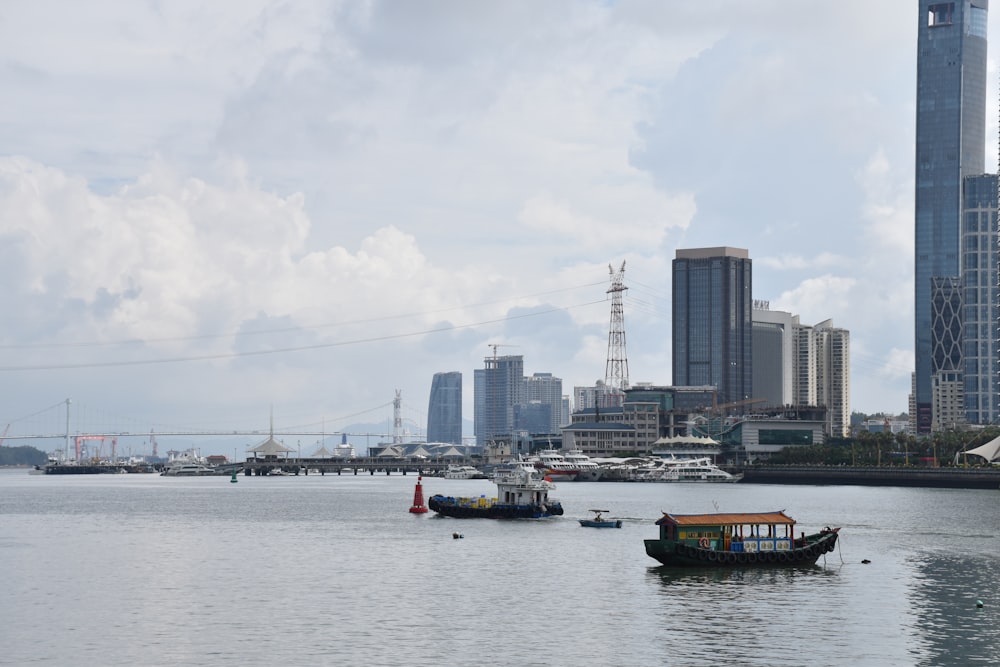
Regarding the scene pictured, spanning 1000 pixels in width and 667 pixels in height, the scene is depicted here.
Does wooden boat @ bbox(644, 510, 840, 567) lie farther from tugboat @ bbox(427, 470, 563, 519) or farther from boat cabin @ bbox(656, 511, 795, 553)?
tugboat @ bbox(427, 470, 563, 519)

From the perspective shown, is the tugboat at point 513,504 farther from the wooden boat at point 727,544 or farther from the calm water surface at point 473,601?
the wooden boat at point 727,544

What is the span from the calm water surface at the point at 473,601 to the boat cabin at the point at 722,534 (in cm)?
256

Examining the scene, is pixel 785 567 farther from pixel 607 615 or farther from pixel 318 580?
pixel 318 580

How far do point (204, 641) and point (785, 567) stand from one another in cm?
5074

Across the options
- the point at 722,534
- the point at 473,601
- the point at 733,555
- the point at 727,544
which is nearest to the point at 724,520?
the point at 722,534

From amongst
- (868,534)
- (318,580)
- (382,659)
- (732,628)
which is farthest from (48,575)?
(868,534)

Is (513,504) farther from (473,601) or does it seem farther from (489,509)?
(473,601)

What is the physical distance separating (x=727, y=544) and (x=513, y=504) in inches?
2180

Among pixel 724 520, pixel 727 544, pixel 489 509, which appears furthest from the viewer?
pixel 489 509

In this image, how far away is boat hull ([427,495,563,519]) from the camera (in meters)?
153

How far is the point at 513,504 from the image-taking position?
154 metres

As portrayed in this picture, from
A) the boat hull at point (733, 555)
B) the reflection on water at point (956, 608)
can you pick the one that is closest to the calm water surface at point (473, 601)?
the reflection on water at point (956, 608)

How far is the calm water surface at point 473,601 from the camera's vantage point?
66500 mm

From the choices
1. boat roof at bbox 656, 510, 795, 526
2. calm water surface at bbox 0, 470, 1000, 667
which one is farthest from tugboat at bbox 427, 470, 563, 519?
boat roof at bbox 656, 510, 795, 526
